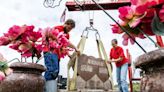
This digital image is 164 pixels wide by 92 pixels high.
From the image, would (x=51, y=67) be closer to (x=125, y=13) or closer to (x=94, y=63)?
(x=94, y=63)

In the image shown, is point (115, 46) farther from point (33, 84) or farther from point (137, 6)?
point (137, 6)

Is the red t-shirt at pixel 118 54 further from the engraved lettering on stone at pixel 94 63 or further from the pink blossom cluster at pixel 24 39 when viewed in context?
the pink blossom cluster at pixel 24 39

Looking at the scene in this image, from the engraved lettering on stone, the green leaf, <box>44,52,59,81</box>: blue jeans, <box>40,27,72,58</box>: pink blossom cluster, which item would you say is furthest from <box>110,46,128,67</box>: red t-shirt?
the green leaf

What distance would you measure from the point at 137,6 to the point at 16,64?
1.40 meters

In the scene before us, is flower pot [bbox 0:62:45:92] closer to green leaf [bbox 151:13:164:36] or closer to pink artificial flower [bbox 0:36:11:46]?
pink artificial flower [bbox 0:36:11:46]

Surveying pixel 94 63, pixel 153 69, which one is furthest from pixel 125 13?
pixel 94 63

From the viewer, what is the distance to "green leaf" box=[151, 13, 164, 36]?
1.20 meters

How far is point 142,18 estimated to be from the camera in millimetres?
1236

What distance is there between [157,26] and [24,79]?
1.35 m

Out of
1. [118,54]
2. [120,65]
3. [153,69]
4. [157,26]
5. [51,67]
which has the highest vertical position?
[118,54]

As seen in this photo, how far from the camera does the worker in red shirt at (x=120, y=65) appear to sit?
222 inches

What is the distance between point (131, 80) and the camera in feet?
19.7

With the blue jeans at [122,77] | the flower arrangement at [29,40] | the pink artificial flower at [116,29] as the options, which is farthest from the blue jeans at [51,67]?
the pink artificial flower at [116,29]

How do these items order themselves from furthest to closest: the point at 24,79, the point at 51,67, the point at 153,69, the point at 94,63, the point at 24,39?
the point at 94,63 < the point at 51,67 < the point at 24,39 < the point at 24,79 < the point at 153,69
